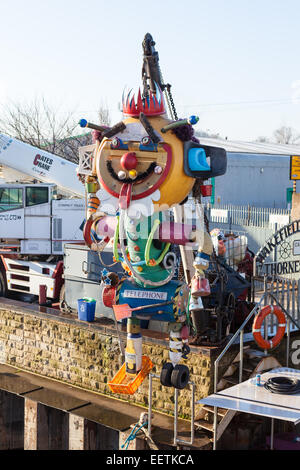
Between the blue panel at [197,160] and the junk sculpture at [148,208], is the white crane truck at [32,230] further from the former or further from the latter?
the blue panel at [197,160]

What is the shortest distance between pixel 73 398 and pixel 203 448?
3013mm

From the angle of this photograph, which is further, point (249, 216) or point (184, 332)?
point (249, 216)

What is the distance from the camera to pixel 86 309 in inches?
477

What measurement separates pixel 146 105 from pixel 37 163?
8.08 meters

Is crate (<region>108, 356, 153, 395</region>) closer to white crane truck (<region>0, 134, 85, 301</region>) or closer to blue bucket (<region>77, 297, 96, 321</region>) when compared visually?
blue bucket (<region>77, 297, 96, 321</region>)

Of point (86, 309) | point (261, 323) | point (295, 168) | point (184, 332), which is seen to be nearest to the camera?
point (184, 332)

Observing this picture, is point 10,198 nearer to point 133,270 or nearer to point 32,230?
point 32,230

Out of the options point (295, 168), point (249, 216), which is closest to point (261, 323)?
point (249, 216)

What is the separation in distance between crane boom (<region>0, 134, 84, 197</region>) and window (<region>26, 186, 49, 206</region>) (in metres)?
0.90

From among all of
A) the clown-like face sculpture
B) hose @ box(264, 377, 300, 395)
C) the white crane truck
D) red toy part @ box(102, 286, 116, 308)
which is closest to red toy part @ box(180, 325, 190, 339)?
red toy part @ box(102, 286, 116, 308)

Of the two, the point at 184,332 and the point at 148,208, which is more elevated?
the point at 148,208

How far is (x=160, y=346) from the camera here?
1083 centimetres
